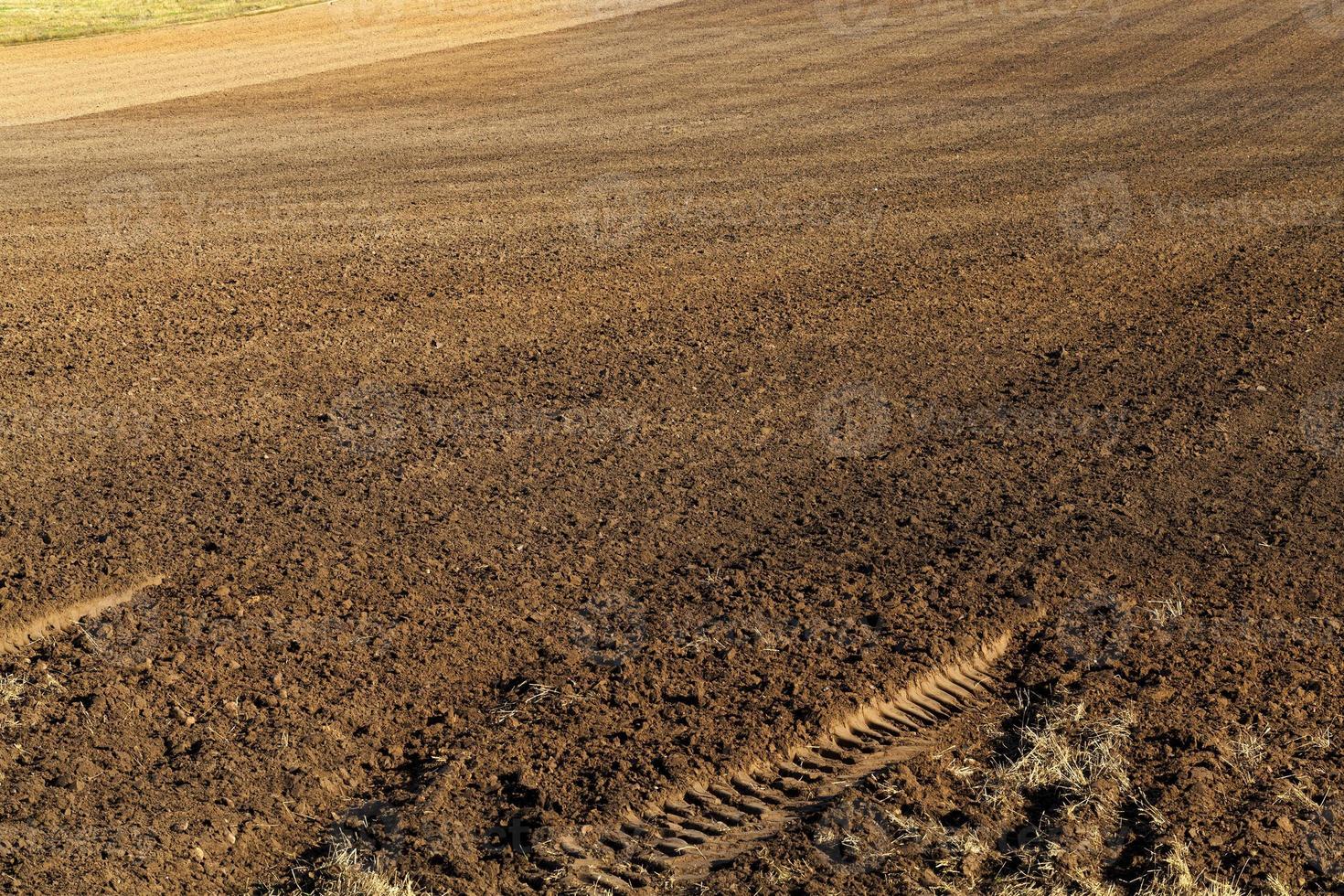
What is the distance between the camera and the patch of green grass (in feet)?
94.6

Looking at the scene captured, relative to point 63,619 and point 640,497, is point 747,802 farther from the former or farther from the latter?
point 63,619

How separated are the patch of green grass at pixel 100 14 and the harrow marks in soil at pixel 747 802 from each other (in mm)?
29073

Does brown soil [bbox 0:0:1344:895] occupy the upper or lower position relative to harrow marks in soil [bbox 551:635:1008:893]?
upper

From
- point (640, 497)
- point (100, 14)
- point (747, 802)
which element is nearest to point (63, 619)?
point (640, 497)

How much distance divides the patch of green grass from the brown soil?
18551mm

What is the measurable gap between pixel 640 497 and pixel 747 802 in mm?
2282

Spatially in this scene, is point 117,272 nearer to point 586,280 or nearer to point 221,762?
point 586,280

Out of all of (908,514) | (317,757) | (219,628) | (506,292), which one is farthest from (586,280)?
(317,757)

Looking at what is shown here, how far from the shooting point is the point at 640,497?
620cm

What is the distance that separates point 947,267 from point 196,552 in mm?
6243

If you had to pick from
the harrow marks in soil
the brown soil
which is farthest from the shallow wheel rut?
the harrow marks in soil

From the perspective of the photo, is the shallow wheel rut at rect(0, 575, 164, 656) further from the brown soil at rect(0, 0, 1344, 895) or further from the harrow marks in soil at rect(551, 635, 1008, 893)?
the harrow marks in soil at rect(551, 635, 1008, 893)

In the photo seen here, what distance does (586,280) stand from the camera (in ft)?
31.9

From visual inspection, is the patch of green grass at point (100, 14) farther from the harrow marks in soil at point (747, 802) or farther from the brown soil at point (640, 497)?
the harrow marks in soil at point (747, 802)
